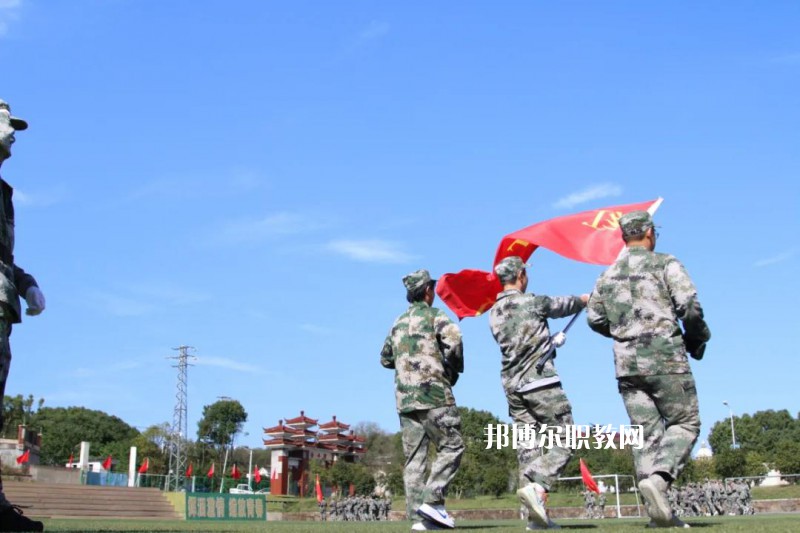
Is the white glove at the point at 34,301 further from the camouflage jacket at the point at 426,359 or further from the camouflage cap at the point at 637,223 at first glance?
the camouflage cap at the point at 637,223

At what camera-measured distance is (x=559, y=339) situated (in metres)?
7.01

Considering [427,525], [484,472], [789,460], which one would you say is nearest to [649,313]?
[427,525]

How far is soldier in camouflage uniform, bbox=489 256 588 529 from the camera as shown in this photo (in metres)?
6.81

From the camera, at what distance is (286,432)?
73.1m

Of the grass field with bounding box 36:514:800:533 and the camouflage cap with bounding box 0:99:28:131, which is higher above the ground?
the camouflage cap with bounding box 0:99:28:131

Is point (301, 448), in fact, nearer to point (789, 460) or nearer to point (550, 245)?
point (789, 460)

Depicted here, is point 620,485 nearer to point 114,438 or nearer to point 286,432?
point 286,432

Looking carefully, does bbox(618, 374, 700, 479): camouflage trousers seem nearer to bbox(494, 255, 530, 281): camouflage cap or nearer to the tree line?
bbox(494, 255, 530, 281): camouflage cap

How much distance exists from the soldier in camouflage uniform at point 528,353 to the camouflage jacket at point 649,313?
2.83ft

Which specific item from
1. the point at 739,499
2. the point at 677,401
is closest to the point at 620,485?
the point at 739,499

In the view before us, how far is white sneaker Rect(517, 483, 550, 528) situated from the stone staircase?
26037mm

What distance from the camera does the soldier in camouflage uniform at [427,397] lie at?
7004 mm

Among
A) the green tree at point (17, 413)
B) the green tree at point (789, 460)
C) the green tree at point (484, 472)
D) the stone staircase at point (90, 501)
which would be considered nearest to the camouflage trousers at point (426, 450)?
the stone staircase at point (90, 501)

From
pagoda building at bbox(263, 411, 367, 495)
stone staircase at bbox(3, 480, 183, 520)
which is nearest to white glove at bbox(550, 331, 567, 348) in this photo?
stone staircase at bbox(3, 480, 183, 520)
